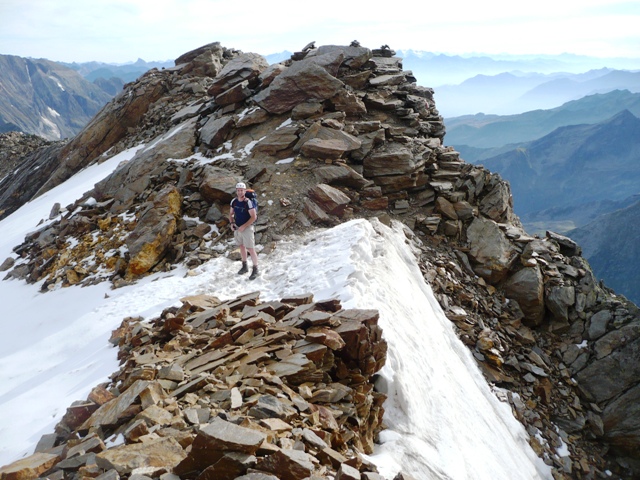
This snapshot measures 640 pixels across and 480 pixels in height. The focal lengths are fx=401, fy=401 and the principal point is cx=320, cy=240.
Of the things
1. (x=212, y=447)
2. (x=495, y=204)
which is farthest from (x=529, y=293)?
(x=212, y=447)

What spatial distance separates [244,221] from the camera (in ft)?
46.7

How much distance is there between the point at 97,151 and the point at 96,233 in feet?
62.2

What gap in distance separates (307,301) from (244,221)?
4.30 m

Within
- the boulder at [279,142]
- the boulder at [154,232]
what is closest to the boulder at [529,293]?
the boulder at [279,142]

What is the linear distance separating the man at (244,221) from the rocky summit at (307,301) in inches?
66.5

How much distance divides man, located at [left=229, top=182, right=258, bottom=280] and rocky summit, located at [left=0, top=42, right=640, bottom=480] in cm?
169

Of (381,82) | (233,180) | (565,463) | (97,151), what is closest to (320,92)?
(381,82)

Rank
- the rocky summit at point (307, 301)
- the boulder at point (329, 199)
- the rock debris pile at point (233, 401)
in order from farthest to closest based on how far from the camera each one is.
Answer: the boulder at point (329, 199) → the rocky summit at point (307, 301) → the rock debris pile at point (233, 401)

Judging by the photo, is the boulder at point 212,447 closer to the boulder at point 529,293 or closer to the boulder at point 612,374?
the boulder at point 529,293

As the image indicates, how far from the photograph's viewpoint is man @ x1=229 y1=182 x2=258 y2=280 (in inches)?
552

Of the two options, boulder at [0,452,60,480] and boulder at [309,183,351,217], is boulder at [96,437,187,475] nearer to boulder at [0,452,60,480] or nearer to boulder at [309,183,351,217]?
boulder at [0,452,60,480]

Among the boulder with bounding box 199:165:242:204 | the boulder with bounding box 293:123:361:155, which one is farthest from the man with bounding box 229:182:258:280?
→ the boulder with bounding box 293:123:361:155

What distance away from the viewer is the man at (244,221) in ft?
46.0

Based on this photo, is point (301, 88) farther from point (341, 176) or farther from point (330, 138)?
point (341, 176)
